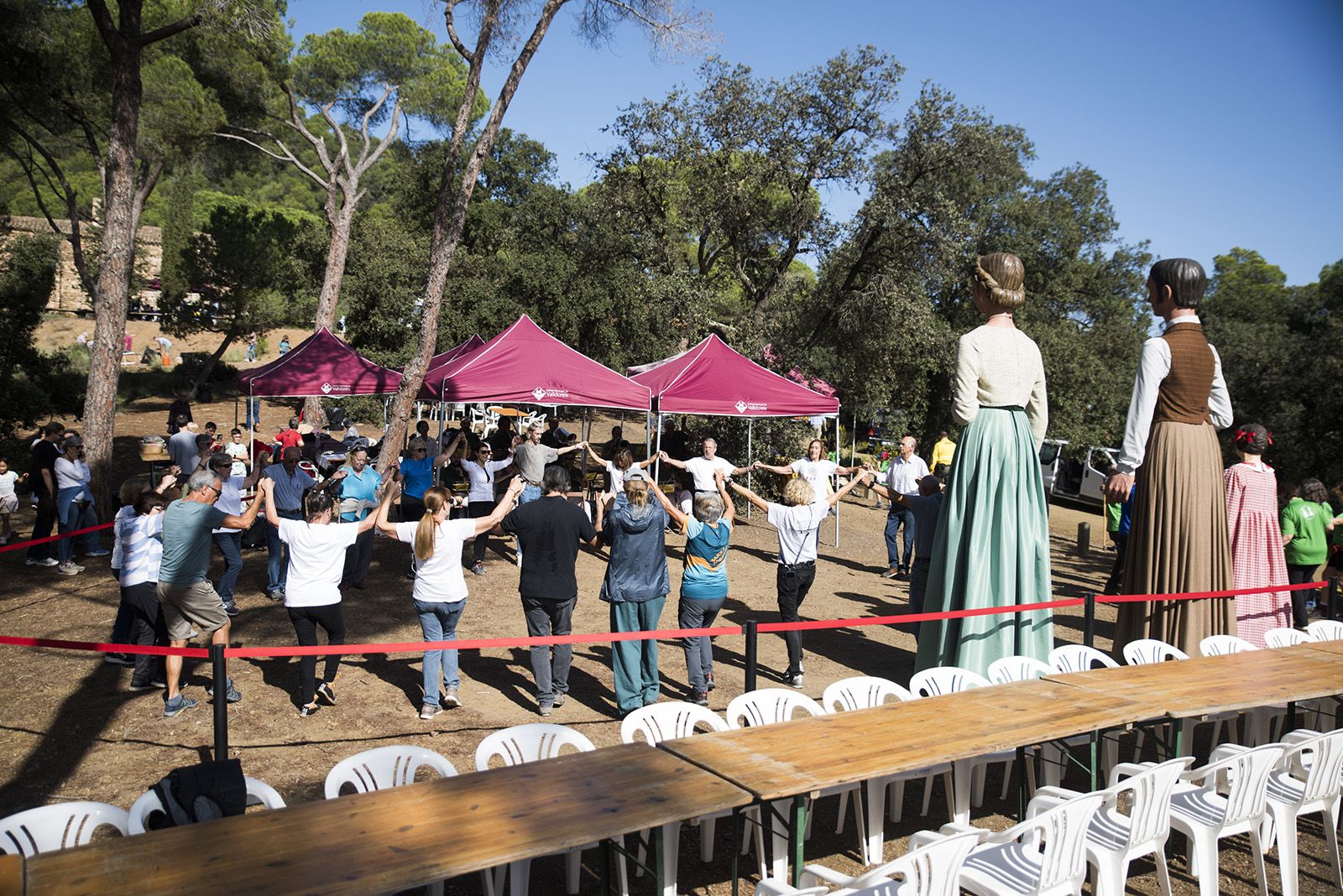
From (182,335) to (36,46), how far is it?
39.8 ft

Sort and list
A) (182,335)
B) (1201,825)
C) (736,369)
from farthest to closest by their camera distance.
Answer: (182,335) < (736,369) < (1201,825)

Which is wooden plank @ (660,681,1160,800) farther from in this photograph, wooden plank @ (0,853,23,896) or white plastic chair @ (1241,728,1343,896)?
wooden plank @ (0,853,23,896)

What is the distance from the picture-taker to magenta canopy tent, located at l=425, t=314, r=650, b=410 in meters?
11.7

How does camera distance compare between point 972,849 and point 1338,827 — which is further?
point 1338,827

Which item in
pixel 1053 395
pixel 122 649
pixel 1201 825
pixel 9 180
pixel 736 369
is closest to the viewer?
pixel 1201 825

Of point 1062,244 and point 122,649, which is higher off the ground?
point 1062,244

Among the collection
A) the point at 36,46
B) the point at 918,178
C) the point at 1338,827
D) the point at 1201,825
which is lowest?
the point at 1338,827

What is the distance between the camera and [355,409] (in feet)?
86.5

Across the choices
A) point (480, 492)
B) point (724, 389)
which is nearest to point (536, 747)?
point (480, 492)

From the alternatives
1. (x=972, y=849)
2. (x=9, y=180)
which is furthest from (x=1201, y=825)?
(x=9, y=180)

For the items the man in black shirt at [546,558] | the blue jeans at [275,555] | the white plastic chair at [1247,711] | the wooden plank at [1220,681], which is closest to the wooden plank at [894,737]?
the wooden plank at [1220,681]

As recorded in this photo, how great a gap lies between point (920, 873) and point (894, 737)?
33.6 inches

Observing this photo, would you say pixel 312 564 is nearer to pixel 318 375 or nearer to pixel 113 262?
pixel 318 375

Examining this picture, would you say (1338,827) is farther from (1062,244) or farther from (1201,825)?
(1062,244)
